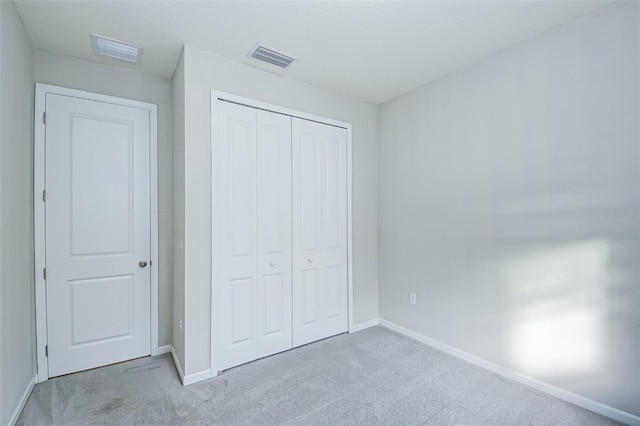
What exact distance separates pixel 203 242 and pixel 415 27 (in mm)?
2273

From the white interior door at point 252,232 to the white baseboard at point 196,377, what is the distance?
0.12m

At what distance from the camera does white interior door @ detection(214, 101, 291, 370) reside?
8.33 feet

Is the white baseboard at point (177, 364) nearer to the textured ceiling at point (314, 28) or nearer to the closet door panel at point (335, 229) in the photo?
the closet door panel at point (335, 229)

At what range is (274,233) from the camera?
2838 mm

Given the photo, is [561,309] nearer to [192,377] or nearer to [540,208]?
[540,208]

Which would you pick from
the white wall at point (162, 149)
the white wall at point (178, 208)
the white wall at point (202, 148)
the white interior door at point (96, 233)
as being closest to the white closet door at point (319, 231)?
the white wall at point (202, 148)

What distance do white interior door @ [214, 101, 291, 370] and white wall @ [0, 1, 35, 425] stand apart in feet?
4.03

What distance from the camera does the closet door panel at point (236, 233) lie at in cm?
253

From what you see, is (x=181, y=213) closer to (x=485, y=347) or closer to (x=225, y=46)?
(x=225, y=46)

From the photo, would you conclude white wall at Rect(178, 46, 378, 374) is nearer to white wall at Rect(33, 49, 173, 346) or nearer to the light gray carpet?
the light gray carpet

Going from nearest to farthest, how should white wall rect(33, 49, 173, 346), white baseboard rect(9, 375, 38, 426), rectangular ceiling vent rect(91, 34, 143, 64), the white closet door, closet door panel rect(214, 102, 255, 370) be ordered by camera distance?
white baseboard rect(9, 375, 38, 426) → rectangular ceiling vent rect(91, 34, 143, 64) → closet door panel rect(214, 102, 255, 370) → white wall rect(33, 49, 173, 346) → the white closet door

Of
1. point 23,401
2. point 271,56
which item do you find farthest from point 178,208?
point 23,401

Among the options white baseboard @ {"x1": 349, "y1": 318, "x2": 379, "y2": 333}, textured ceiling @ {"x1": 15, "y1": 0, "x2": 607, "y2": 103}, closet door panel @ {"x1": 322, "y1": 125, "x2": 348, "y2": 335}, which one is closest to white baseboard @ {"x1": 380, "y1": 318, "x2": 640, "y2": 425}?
white baseboard @ {"x1": 349, "y1": 318, "x2": 379, "y2": 333}

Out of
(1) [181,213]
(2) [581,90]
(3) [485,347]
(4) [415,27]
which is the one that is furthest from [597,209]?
(1) [181,213]
